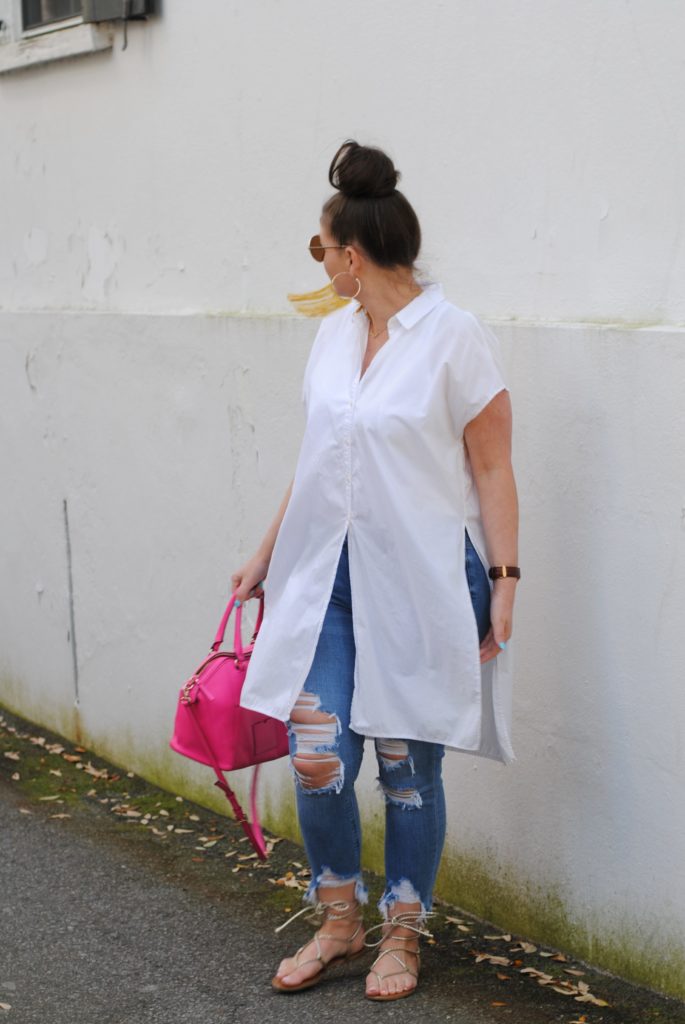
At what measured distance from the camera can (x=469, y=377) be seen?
3393 mm

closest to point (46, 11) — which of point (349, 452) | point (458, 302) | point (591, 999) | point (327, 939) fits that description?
point (458, 302)

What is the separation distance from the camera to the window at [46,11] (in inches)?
241

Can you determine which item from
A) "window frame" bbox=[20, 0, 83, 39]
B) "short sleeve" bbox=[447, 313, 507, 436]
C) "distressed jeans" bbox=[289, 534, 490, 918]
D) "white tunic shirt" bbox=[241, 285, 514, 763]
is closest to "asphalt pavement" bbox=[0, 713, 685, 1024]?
"distressed jeans" bbox=[289, 534, 490, 918]

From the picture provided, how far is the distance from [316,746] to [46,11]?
12.8 ft

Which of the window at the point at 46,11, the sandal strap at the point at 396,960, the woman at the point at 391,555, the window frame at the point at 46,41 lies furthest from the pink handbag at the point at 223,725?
the window at the point at 46,11

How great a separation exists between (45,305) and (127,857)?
91.1 inches

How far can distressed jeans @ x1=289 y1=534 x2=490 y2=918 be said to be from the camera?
139 inches

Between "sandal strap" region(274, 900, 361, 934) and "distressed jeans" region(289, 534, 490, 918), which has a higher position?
"distressed jeans" region(289, 534, 490, 918)

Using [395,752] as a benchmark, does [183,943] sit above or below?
below

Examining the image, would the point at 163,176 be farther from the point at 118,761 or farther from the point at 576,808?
the point at 576,808

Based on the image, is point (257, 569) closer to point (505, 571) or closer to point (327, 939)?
point (505, 571)

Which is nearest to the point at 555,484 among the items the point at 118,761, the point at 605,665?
the point at 605,665

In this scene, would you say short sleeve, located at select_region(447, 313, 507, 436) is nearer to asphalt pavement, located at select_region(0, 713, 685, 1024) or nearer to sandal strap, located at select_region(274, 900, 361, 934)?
sandal strap, located at select_region(274, 900, 361, 934)

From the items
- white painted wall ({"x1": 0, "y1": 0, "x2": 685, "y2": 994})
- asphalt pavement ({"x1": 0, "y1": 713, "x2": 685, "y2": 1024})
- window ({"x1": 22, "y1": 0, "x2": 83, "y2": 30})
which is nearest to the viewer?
white painted wall ({"x1": 0, "y1": 0, "x2": 685, "y2": 994})
